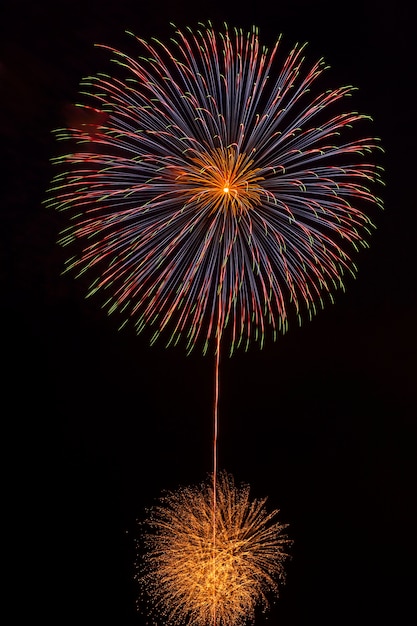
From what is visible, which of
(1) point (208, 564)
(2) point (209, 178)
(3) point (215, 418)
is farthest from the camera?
(3) point (215, 418)

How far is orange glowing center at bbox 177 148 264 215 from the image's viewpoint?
360 centimetres

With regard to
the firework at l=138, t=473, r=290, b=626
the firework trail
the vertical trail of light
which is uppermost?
the firework trail

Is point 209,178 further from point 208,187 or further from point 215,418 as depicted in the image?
point 215,418

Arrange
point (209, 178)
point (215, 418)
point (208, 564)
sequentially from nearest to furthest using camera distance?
point (209, 178) → point (208, 564) → point (215, 418)

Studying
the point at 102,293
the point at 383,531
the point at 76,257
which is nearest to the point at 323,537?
the point at 383,531

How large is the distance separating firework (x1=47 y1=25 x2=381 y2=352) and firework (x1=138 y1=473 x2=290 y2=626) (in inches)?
66.2

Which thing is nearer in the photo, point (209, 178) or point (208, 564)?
point (209, 178)

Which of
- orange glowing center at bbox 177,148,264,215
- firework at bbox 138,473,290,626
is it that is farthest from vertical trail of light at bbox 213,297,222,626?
orange glowing center at bbox 177,148,264,215

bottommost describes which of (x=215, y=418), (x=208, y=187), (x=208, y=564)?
(x=208, y=564)

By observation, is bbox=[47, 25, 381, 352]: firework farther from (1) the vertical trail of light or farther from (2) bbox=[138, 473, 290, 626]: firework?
(2) bbox=[138, 473, 290, 626]: firework

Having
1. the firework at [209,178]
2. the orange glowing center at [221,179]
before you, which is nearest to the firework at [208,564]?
the firework at [209,178]

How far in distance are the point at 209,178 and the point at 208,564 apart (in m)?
3.10

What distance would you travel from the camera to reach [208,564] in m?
4.62

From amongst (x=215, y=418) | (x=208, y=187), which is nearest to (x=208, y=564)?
(x=215, y=418)
